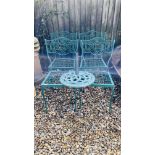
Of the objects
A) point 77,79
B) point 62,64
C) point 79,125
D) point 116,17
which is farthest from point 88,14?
point 79,125

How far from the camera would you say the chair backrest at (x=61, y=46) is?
2312 millimetres

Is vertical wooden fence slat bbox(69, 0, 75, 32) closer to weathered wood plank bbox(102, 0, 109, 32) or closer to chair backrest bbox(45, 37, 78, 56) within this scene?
chair backrest bbox(45, 37, 78, 56)

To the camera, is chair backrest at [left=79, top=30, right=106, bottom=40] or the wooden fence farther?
chair backrest at [left=79, top=30, right=106, bottom=40]

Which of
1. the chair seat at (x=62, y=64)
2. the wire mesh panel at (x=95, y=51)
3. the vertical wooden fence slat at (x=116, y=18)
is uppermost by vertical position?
the vertical wooden fence slat at (x=116, y=18)

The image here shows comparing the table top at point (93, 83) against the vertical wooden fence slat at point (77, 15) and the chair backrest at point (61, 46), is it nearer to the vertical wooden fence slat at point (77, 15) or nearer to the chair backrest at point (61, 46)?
the chair backrest at point (61, 46)

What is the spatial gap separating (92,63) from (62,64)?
1.10 feet

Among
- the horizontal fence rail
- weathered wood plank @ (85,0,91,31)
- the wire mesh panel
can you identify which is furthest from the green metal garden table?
weathered wood plank @ (85,0,91,31)

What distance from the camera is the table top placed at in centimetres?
203

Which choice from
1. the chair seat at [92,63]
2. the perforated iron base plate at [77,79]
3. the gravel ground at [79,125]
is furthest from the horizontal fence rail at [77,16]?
the gravel ground at [79,125]

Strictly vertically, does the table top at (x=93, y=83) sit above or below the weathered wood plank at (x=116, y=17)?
below

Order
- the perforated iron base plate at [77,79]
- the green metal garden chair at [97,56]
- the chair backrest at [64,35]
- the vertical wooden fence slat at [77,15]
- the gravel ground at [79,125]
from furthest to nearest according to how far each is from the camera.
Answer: the chair backrest at [64,35] < the green metal garden chair at [97,56] < the vertical wooden fence slat at [77,15] < the perforated iron base plate at [77,79] < the gravel ground at [79,125]

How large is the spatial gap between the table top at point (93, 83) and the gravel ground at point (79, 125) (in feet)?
0.38

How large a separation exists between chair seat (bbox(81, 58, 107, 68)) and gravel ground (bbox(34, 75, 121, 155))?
0.83ft
